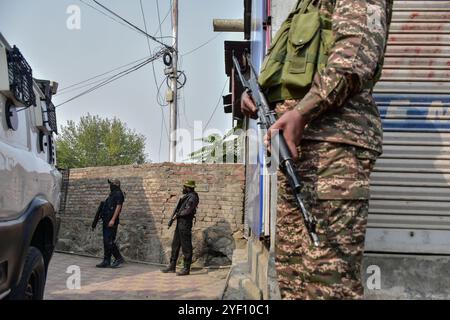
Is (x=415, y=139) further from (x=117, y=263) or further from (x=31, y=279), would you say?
(x=117, y=263)

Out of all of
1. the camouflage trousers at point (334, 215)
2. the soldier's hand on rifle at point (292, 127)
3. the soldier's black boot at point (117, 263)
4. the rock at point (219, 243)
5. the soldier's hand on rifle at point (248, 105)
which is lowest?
the soldier's black boot at point (117, 263)

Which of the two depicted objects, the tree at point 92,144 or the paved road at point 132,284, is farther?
the tree at point 92,144

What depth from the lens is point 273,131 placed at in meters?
1.69

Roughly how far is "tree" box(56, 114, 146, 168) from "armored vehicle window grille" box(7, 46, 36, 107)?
24.5 meters

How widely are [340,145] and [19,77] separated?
2024 millimetres

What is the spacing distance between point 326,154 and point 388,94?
58.2 inches

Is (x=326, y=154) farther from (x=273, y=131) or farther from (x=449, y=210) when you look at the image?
(x=449, y=210)

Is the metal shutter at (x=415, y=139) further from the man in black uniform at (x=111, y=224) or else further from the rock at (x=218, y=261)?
the man in black uniform at (x=111, y=224)

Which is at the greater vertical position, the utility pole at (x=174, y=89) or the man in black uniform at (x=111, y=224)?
the utility pole at (x=174, y=89)

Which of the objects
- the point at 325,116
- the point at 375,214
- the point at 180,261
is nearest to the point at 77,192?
the point at 180,261

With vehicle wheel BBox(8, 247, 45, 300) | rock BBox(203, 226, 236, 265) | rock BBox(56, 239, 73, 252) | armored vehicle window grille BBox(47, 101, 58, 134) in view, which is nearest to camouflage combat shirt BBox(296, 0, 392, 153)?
vehicle wheel BBox(8, 247, 45, 300)

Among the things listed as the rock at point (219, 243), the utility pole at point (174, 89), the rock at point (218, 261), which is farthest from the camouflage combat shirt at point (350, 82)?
the utility pole at point (174, 89)

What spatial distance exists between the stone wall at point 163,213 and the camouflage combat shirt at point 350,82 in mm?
7667

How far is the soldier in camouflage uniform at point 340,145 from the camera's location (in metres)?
1.64
